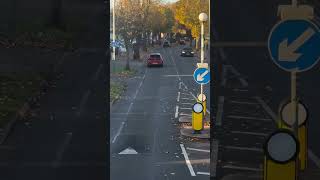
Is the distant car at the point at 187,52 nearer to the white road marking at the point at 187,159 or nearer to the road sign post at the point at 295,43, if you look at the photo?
the white road marking at the point at 187,159

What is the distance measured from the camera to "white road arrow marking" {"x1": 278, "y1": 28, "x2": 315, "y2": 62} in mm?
5238

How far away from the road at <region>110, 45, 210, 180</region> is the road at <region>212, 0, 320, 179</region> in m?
4.53

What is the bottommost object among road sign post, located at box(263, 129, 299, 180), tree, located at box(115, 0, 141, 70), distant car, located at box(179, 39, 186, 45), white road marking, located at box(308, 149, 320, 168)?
white road marking, located at box(308, 149, 320, 168)

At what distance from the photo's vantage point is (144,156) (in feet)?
44.5

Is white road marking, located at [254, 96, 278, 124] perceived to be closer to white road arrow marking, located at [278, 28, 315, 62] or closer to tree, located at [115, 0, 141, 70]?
white road arrow marking, located at [278, 28, 315, 62]

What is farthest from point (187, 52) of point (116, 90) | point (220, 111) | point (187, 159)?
point (220, 111)

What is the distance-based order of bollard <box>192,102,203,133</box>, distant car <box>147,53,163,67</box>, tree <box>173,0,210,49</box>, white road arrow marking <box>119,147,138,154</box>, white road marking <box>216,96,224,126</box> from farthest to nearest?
distant car <box>147,53,163,67</box> < tree <box>173,0,210,49</box> < bollard <box>192,102,203,133</box> < white road arrow marking <box>119,147,138,154</box> < white road marking <box>216,96,224,126</box>

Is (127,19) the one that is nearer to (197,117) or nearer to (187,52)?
(187,52)
